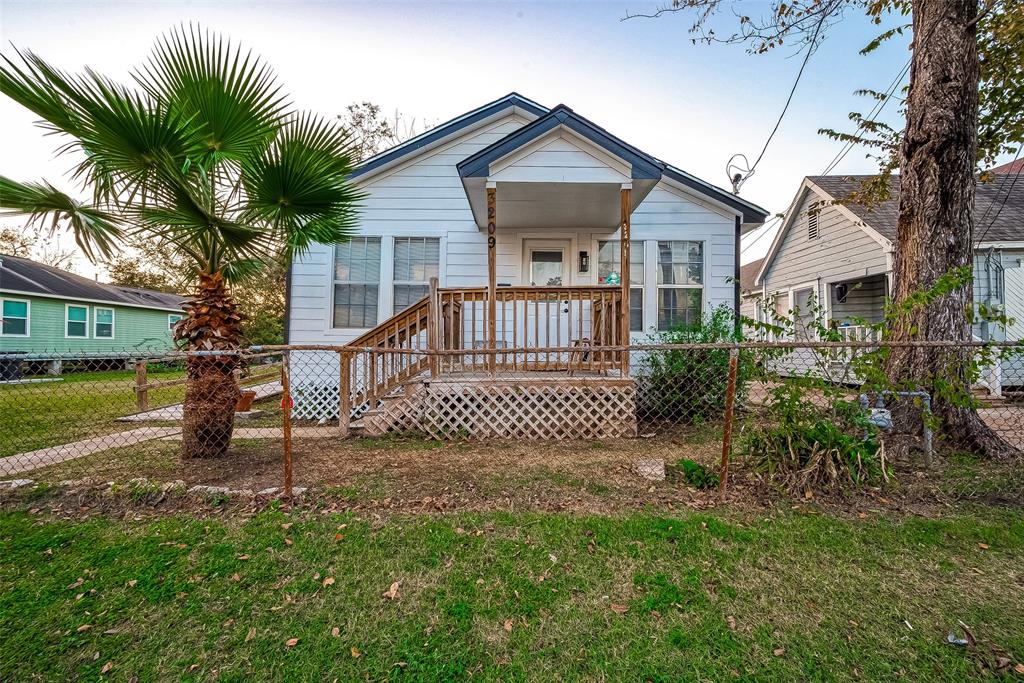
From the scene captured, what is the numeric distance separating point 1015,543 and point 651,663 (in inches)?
108

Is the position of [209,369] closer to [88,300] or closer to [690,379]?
[690,379]

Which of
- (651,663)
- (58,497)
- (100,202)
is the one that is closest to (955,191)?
(651,663)

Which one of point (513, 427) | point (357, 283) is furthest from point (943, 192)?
point (357, 283)

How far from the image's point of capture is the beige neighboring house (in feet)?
27.1

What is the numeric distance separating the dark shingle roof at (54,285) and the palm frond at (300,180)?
17282mm

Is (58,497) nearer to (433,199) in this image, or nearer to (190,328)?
(190,328)

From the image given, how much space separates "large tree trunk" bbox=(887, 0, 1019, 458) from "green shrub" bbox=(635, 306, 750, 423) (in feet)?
6.95

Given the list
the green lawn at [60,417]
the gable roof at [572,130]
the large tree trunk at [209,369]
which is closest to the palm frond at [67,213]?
the large tree trunk at [209,369]

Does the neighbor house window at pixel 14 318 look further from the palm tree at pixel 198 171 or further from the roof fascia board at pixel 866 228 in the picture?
the roof fascia board at pixel 866 228

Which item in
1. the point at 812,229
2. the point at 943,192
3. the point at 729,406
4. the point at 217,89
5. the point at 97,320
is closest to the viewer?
the point at 729,406

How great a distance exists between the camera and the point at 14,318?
14.1m

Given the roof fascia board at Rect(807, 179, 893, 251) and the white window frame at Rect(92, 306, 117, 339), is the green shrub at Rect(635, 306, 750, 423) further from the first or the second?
the white window frame at Rect(92, 306, 117, 339)

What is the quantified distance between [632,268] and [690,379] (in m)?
2.28

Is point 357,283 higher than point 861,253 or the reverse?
the reverse
